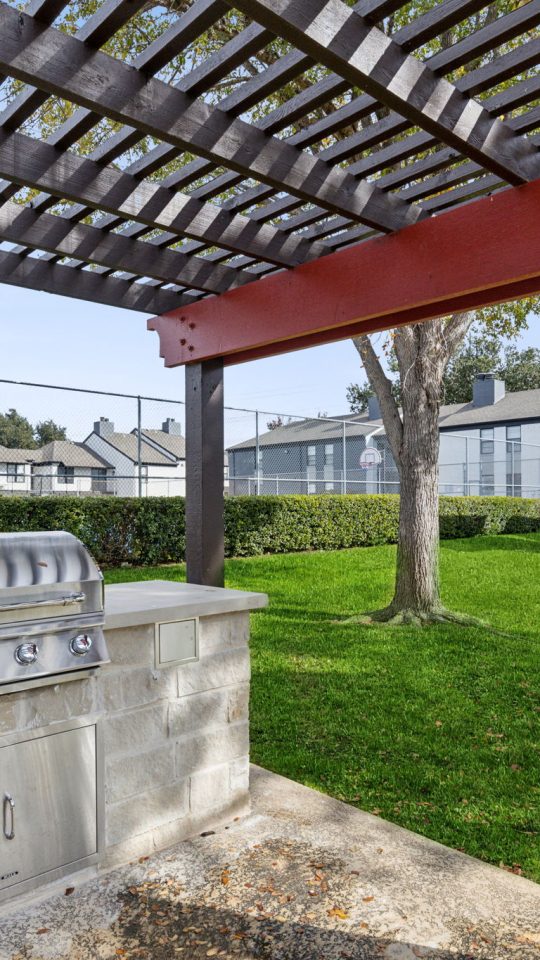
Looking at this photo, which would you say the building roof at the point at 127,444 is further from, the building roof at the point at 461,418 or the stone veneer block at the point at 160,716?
the building roof at the point at 461,418

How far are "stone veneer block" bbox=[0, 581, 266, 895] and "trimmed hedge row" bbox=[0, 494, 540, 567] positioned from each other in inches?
216

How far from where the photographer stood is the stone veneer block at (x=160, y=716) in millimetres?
2053

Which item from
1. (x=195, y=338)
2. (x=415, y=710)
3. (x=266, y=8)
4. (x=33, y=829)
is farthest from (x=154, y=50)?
(x=415, y=710)

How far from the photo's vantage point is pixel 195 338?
3465 millimetres

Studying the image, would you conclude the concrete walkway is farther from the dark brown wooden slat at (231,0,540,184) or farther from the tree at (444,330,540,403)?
the tree at (444,330,540,403)

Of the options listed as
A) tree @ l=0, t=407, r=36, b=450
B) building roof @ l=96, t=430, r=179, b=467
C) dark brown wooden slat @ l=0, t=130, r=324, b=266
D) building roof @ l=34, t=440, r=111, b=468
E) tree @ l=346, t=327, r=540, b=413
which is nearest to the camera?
dark brown wooden slat @ l=0, t=130, r=324, b=266

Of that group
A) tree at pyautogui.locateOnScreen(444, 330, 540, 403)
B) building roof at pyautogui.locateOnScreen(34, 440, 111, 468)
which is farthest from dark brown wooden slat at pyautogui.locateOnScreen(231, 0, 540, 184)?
tree at pyautogui.locateOnScreen(444, 330, 540, 403)

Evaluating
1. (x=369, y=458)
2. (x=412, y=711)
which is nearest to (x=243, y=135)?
(x=412, y=711)

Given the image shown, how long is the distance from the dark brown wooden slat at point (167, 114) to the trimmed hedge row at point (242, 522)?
5.98 metres

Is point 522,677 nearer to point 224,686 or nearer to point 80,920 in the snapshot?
point 224,686

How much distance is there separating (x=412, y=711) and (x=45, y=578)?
2.61 m

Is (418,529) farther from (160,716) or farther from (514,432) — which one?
(514,432)

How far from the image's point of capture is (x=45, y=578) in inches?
74.2

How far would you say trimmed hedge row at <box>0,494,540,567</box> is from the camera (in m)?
7.82
